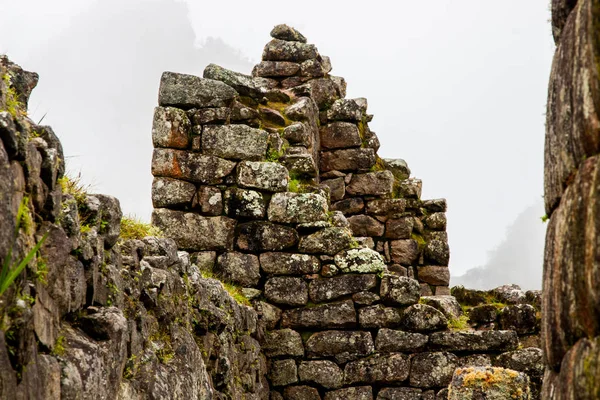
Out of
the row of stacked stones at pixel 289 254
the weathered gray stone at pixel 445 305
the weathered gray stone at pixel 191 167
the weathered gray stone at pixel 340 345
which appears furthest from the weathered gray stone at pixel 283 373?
the weathered gray stone at pixel 191 167

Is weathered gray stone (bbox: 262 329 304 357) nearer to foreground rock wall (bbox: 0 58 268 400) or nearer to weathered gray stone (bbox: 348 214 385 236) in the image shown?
foreground rock wall (bbox: 0 58 268 400)

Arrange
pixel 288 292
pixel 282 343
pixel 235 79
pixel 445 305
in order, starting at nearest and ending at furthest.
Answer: pixel 282 343
pixel 288 292
pixel 445 305
pixel 235 79

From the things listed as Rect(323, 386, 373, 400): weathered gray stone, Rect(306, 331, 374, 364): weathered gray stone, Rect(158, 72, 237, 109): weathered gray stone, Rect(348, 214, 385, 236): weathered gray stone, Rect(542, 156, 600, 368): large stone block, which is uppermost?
Rect(158, 72, 237, 109): weathered gray stone

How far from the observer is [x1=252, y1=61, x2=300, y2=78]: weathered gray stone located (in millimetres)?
18484

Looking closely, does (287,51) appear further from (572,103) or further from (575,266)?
(575,266)

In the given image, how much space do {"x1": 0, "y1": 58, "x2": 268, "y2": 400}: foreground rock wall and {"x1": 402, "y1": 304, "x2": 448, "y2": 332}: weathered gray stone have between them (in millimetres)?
5033

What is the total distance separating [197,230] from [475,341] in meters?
5.47

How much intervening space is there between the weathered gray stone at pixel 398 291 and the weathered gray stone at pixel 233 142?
11.3ft

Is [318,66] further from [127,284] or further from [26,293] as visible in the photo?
[26,293]

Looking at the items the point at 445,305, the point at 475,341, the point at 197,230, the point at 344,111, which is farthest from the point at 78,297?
the point at 344,111

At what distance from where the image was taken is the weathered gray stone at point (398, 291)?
1339 cm

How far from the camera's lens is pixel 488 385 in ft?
27.6

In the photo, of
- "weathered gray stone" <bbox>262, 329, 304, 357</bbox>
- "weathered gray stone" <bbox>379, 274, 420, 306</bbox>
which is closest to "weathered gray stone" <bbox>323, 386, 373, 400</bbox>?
"weathered gray stone" <bbox>262, 329, 304, 357</bbox>

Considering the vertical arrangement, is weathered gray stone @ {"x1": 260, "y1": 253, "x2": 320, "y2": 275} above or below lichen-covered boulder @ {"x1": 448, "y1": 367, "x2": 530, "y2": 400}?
above
